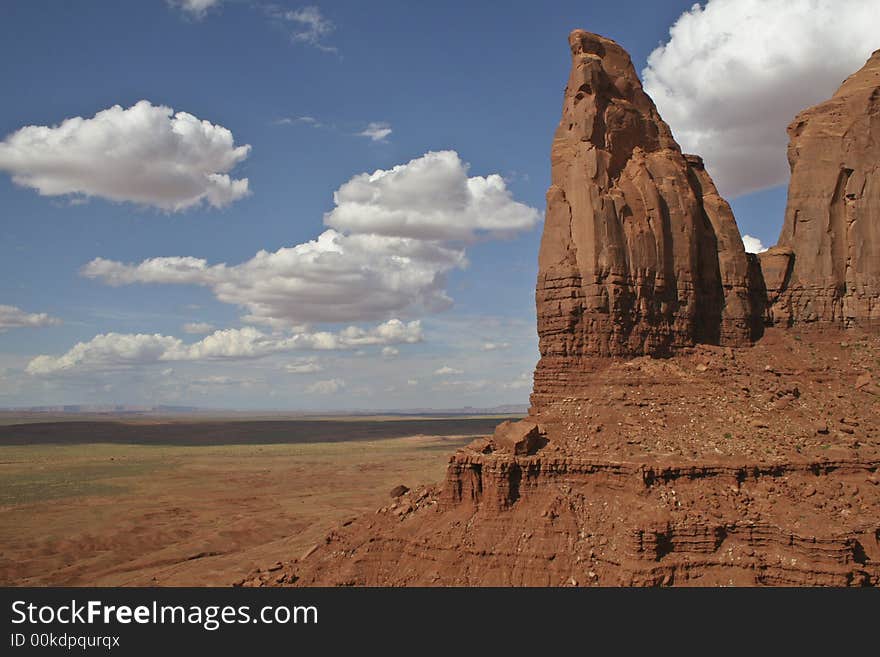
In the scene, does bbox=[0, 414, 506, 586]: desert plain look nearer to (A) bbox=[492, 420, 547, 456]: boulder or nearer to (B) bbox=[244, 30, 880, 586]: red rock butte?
(B) bbox=[244, 30, 880, 586]: red rock butte

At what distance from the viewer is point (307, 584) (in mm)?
38531

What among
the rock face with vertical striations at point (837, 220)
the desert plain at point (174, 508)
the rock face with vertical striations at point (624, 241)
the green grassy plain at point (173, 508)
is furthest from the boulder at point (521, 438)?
the green grassy plain at point (173, 508)

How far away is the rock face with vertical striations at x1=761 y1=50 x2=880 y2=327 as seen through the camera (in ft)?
156

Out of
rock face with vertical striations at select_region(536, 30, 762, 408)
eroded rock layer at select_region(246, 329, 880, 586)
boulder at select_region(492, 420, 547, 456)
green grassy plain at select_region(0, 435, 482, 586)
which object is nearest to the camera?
eroded rock layer at select_region(246, 329, 880, 586)

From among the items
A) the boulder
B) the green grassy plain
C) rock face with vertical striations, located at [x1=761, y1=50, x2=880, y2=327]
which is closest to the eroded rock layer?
the boulder

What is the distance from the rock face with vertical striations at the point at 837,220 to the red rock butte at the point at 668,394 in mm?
136

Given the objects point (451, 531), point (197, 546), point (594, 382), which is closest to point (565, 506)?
point (451, 531)

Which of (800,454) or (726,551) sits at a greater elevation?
(800,454)

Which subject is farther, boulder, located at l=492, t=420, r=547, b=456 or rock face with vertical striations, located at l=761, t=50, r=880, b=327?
rock face with vertical striations, located at l=761, t=50, r=880, b=327

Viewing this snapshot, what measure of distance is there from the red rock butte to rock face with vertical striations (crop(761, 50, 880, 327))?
0.14m

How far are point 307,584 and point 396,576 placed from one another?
5.68 meters

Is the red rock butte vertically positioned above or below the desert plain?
above

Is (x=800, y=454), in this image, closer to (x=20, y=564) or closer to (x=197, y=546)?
(x=197, y=546)

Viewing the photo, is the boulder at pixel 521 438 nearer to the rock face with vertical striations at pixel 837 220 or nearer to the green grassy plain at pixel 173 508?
the rock face with vertical striations at pixel 837 220
